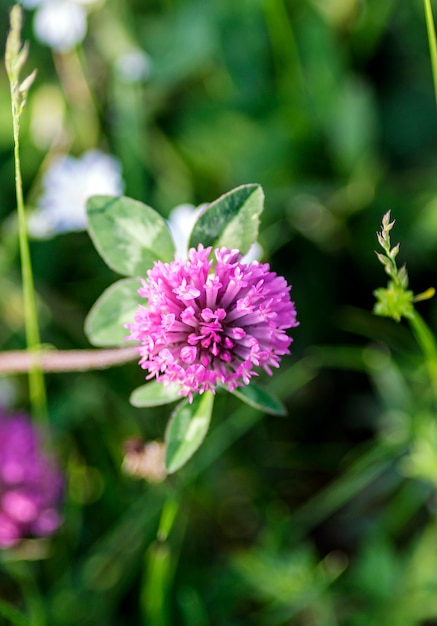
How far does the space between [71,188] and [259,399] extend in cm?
114

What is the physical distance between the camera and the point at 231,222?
1.05 m

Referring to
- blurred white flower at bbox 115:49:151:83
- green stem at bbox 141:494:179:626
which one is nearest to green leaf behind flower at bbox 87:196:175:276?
green stem at bbox 141:494:179:626

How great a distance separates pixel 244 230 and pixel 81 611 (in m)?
0.97

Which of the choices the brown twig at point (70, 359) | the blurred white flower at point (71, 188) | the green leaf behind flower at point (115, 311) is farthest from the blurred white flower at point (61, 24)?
the green leaf behind flower at point (115, 311)

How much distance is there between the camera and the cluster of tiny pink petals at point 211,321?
2.93 feet

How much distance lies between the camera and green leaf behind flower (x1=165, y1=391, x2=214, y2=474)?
3.37ft

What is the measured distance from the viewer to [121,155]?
2092mm

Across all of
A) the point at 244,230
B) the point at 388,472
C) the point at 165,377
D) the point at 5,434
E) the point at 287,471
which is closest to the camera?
the point at 165,377

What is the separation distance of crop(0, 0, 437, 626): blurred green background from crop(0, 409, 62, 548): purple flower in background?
0.15 m

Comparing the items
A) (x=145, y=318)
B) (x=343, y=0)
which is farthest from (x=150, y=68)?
(x=145, y=318)

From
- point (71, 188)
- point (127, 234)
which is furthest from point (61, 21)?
point (127, 234)

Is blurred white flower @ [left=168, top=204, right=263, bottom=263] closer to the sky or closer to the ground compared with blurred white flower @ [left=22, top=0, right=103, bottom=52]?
Result: closer to the ground

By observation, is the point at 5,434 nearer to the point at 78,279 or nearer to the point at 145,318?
the point at 78,279

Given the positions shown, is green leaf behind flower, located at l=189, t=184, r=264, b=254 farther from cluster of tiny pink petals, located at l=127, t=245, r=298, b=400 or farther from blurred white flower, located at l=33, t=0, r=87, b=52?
blurred white flower, located at l=33, t=0, r=87, b=52
